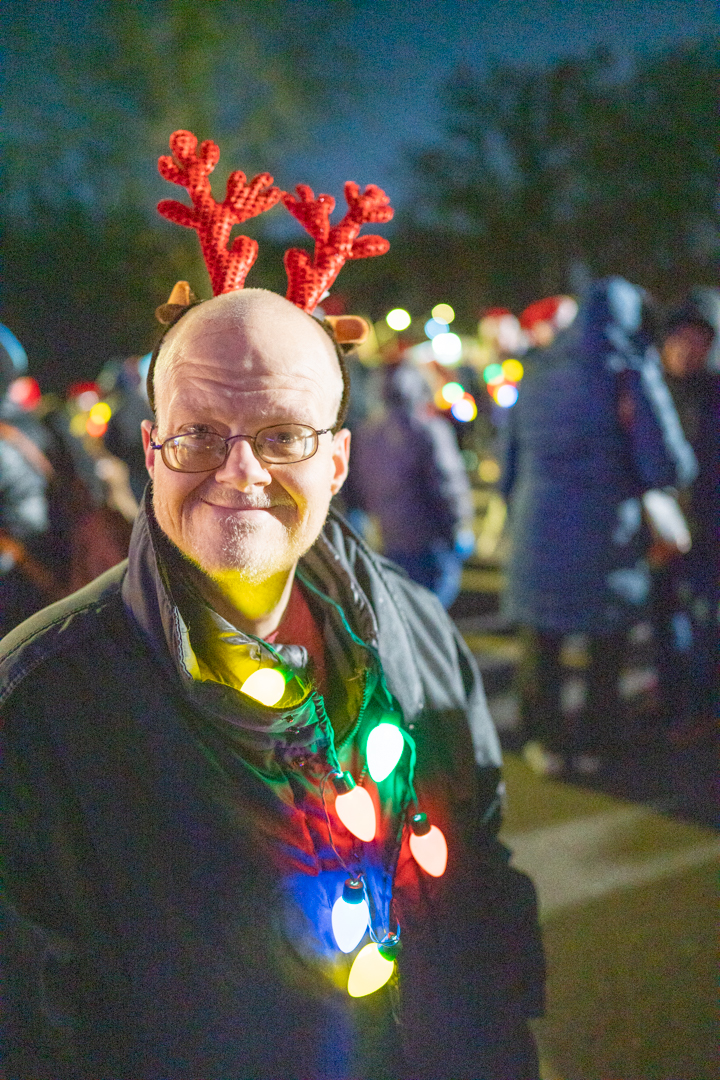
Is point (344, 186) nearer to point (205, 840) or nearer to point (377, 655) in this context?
point (377, 655)

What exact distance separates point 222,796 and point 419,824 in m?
0.33

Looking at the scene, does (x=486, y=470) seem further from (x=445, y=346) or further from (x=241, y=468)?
(x=241, y=468)

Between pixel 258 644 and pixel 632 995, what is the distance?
193 centimetres

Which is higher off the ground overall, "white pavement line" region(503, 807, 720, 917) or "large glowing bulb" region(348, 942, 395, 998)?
"large glowing bulb" region(348, 942, 395, 998)

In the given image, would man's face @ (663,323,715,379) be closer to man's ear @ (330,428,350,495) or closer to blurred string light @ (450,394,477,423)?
man's ear @ (330,428,350,495)

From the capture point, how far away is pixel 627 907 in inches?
106

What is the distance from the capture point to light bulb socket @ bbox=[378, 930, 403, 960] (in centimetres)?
112

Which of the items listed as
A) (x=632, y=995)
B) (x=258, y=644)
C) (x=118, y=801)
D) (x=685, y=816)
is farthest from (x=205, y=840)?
(x=685, y=816)

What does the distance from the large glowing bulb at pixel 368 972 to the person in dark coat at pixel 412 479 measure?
3016mm

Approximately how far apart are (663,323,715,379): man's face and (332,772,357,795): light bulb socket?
10.4 ft

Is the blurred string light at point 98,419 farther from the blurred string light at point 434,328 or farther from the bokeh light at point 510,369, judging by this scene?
the bokeh light at point 510,369

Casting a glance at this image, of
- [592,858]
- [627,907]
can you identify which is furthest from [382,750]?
[592,858]

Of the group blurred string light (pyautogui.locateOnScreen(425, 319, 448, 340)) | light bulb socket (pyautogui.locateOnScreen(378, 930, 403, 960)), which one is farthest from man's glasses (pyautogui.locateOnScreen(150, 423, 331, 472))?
blurred string light (pyautogui.locateOnScreen(425, 319, 448, 340))

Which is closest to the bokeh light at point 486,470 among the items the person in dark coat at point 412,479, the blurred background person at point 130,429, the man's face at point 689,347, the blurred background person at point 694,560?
the person in dark coat at point 412,479
